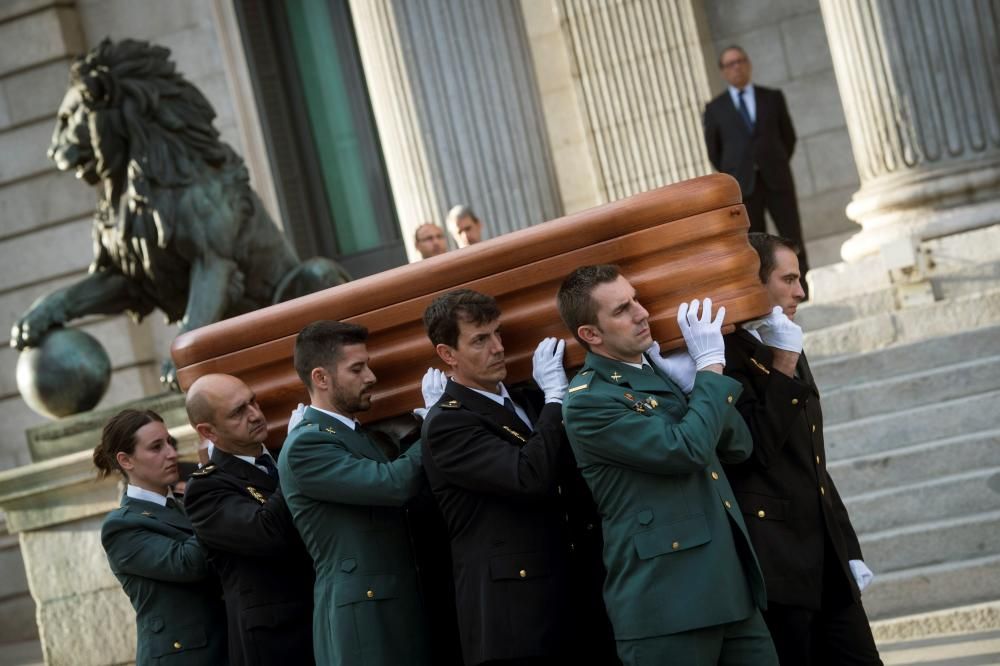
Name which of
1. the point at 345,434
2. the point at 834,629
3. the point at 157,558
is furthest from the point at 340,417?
the point at 834,629

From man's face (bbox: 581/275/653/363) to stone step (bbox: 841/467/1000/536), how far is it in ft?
10.4

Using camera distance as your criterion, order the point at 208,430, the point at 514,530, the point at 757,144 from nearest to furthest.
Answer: the point at 514,530
the point at 208,430
the point at 757,144

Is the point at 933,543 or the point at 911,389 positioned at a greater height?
the point at 911,389

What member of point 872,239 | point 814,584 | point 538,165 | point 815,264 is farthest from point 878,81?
point 814,584

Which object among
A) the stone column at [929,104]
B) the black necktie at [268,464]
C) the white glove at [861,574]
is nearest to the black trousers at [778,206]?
the stone column at [929,104]

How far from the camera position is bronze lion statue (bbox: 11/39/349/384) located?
759 centimetres

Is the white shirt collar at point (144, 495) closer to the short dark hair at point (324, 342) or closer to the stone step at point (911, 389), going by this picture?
the short dark hair at point (324, 342)

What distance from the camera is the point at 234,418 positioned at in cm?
472

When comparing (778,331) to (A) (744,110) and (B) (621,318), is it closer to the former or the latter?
(B) (621,318)

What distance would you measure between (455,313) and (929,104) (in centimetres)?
495

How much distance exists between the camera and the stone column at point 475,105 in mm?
9602

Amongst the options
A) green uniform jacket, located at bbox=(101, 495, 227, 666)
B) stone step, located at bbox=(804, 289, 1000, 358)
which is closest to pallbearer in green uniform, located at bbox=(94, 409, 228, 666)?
green uniform jacket, located at bbox=(101, 495, 227, 666)

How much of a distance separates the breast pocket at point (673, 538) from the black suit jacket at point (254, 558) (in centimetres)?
121

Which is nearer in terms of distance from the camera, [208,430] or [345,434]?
[345,434]
